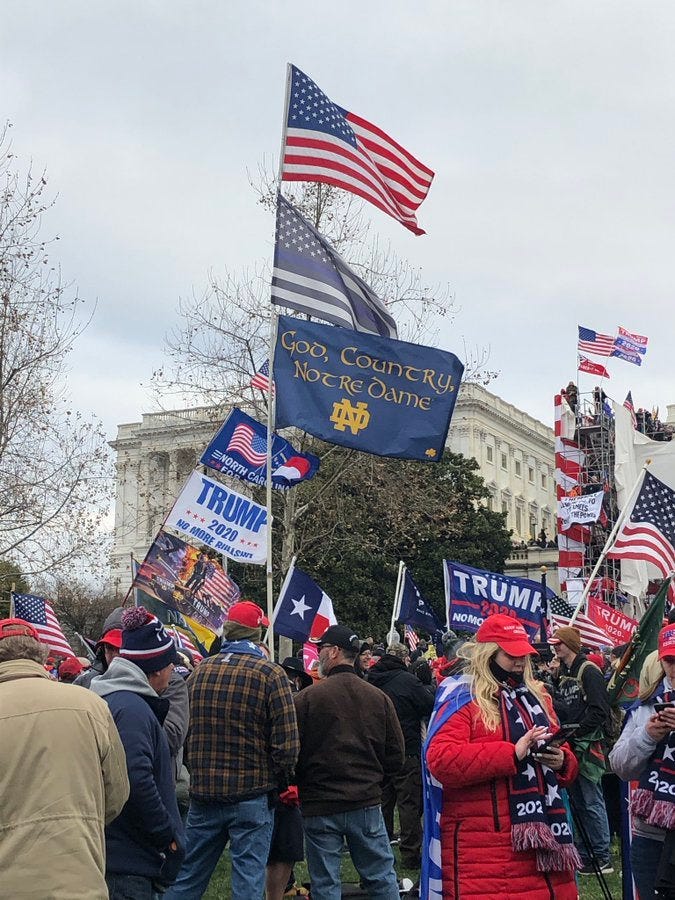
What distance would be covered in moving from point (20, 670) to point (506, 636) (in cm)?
202

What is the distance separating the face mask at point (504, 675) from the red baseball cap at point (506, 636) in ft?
0.31

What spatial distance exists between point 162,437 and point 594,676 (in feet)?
134

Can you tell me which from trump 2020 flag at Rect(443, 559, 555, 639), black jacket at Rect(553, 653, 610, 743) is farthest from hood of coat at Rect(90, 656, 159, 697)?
trump 2020 flag at Rect(443, 559, 555, 639)

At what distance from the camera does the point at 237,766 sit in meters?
6.82

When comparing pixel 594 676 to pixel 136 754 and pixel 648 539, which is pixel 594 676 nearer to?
pixel 648 539

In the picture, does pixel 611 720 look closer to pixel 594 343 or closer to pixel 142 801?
pixel 142 801

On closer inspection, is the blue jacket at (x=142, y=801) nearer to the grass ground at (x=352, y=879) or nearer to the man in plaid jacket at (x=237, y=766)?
the man in plaid jacket at (x=237, y=766)

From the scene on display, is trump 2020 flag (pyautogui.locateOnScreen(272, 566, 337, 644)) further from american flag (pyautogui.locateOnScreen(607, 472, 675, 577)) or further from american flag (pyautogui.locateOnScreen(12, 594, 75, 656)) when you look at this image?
american flag (pyautogui.locateOnScreen(607, 472, 675, 577))

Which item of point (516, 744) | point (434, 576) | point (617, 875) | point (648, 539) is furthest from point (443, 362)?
point (434, 576)

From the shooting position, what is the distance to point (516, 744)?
510 centimetres

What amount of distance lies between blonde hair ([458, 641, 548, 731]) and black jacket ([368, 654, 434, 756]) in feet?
17.3

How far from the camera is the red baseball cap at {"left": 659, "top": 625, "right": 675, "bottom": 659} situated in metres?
5.55

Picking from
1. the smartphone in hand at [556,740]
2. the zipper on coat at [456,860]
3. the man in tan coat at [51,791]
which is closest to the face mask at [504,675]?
the smartphone in hand at [556,740]

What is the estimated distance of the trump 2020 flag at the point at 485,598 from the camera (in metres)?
14.8
